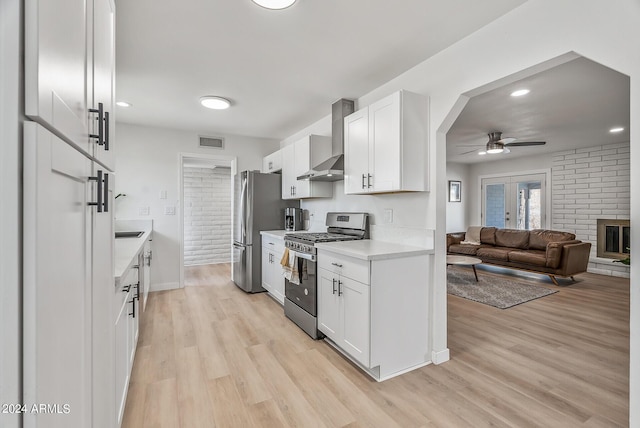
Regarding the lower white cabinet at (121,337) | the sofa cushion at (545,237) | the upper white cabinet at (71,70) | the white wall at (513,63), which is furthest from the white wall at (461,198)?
the upper white cabinet at (71,70)

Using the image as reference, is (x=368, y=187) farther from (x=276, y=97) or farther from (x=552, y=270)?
(x=552, y=270)

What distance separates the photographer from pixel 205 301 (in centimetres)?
396

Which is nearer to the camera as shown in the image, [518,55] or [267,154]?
[518,55]

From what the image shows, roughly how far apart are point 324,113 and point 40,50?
11.7 ft

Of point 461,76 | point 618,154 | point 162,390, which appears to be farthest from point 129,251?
point 618,154

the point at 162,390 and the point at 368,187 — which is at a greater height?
the point at 368,187

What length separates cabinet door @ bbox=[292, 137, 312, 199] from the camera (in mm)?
3816

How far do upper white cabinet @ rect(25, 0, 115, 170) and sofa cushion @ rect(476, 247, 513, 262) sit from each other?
6332 millimetres

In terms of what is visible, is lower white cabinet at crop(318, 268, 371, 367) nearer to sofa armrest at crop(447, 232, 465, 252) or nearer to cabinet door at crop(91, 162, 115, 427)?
cabinet door at crop(91, 162, 115, 427)

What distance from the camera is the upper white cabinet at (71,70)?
557 mm

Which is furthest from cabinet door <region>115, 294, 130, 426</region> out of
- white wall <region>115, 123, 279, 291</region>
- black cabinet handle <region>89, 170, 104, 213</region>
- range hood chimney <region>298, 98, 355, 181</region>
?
white wall <region>115, 123, 279, 291</region>

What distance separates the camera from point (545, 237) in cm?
559

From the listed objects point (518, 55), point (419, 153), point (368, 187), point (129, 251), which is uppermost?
point (518, 55)

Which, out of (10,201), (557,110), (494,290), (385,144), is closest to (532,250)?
(494,290)
